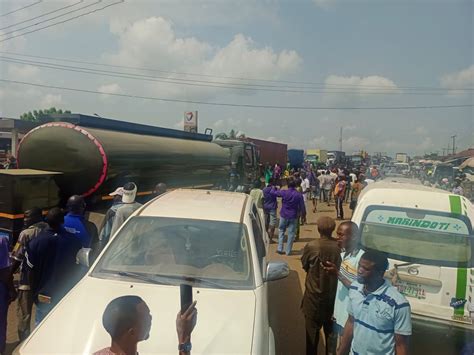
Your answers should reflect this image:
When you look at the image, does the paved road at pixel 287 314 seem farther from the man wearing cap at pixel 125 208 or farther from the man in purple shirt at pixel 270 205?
the man wearing cap at pixel 125 208

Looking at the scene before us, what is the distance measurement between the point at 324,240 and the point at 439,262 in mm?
1222

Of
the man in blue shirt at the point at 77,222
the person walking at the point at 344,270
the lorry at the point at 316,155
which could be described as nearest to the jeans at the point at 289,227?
the person walking at the point at 344,270

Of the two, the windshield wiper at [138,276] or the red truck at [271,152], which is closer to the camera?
the windshield wiper at [138,276]

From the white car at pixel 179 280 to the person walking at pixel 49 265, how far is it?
63 centimetres

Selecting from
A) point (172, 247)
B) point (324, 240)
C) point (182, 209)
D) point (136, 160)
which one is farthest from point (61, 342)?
point (136, 160)

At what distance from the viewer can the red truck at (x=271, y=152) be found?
32.1 meters

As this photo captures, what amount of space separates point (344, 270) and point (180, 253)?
1537mm

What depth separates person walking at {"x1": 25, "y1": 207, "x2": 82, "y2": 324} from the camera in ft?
13.0

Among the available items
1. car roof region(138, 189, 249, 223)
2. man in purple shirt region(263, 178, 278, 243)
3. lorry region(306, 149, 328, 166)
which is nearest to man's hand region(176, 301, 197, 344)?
car roof region(138, 189, 249, 223)

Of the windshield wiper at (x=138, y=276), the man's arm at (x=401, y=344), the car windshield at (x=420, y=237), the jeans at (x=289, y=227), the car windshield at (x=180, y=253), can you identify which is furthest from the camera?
Result: the jeans at (x=289, y=227)

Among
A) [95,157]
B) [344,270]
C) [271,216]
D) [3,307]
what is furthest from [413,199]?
[95,157]

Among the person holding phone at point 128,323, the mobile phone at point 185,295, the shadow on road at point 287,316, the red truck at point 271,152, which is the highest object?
the red truck at point 271,152

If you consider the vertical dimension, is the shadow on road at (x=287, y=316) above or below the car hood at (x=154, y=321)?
below

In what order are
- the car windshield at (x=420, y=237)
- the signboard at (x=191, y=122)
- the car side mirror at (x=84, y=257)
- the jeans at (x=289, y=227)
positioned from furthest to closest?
1. the signboard at (x=191, y=122)
2. the jeans at (x=289, y=227)
3. the car windshield at (x=420, y=237)
4. the car side mirror at (x=84, y=257)
